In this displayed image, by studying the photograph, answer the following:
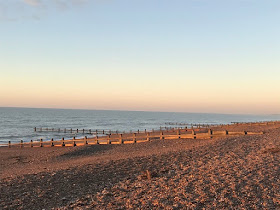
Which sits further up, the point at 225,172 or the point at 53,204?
the point at 225,172

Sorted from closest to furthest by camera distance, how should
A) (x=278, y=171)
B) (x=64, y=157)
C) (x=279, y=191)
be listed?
1. (x=279, y=191)
2. (x=278, y=171)
3. (x=64, y=157)

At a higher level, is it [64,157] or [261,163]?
[261,163]

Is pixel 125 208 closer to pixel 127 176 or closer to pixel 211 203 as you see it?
pixel 211 203

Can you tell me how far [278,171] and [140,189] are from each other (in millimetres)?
5910

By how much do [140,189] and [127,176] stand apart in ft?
8.09

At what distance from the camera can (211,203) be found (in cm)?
790

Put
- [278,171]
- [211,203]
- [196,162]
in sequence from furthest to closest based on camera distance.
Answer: [196,162]
[278,171]
[211,203]

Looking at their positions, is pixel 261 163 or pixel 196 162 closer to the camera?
pixel 261 163

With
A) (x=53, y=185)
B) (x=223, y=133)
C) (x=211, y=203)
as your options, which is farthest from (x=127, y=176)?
(x=223, y=133)

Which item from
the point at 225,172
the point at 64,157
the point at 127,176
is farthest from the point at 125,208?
the point at 64,157

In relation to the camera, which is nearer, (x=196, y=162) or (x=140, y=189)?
(x=140, y=189)

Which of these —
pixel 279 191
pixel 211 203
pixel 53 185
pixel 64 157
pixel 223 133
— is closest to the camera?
pixel 211 203

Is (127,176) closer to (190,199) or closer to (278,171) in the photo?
(190,199)

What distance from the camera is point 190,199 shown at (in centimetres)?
831
